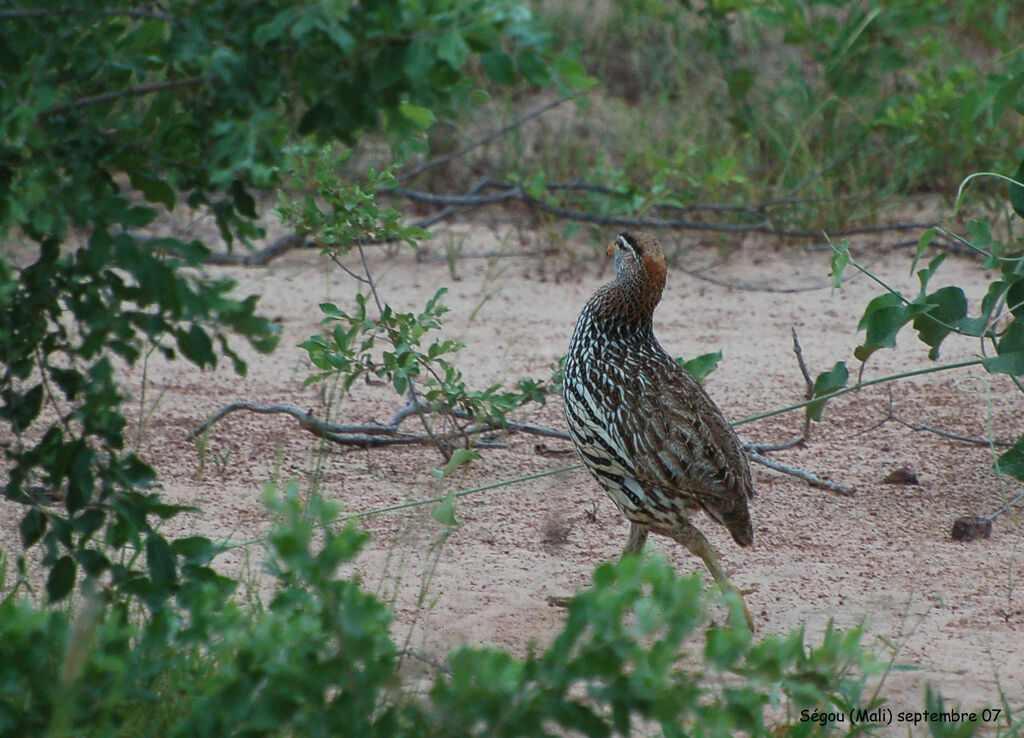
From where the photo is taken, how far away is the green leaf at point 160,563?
256cm

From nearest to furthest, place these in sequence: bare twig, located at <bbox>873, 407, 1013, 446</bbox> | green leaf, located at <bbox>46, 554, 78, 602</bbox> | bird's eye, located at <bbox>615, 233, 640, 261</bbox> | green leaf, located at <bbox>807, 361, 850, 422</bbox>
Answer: green leaf, located at <bbox>46, 554, 78, 602</bbox> → green leaf, located at <bbox>807, 361, 850, 422</bbox> → bird's eye, located at <bbox>615, 233, 640, 261</bbox> → bare twig, located at <bbox>873, 407, 1013, 446</bbox>

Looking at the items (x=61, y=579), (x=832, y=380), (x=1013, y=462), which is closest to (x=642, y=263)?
(x=832, y=380)

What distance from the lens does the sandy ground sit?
11.7ft

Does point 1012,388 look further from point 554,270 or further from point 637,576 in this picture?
point 637,576

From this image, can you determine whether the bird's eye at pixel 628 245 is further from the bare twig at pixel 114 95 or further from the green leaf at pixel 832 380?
the bare twig at pixel 114 95

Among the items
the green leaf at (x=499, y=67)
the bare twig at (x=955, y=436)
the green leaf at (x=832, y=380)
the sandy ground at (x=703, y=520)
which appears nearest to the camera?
the green leaf at (x=499, y=67)

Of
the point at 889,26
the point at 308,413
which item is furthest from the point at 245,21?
the point at 889,26

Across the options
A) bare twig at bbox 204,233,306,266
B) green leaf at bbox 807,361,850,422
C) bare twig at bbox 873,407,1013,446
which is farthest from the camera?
bare twig at bbox 204,233,306,266

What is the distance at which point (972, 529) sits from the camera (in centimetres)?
412

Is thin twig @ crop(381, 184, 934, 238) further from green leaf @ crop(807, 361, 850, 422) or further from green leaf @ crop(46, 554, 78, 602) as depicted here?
green leaf @ crop(46, 554, 78, 602)

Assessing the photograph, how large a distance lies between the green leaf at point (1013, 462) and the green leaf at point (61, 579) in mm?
2922

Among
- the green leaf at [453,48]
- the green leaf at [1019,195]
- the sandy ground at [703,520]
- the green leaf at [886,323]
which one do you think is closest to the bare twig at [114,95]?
the green leaf at [453,48]

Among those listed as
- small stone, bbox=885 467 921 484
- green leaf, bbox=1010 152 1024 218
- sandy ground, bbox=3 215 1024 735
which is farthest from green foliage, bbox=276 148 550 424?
green leaf, bbox=1010 152 1024 218

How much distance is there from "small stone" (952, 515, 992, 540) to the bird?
818mm
